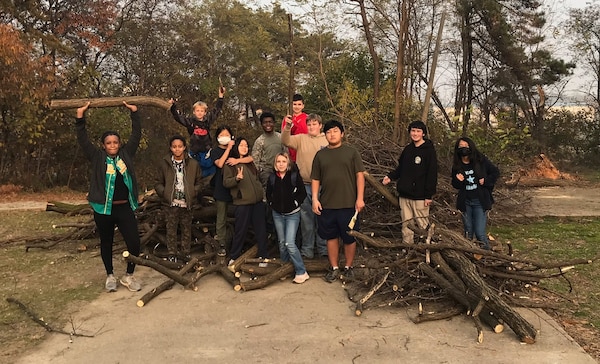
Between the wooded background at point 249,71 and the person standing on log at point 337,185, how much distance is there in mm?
7865

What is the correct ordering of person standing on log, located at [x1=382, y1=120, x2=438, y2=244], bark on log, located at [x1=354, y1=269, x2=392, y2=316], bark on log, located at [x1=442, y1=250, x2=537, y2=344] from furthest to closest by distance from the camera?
person standing on log, located at [x1=382, y1=120, x2=438, y2=244] → bark on log, located at [x1=354, y1=269, x2=392, y2=316] → bark on log, located at [x1=442, y1=250, x2=537, y2=344]

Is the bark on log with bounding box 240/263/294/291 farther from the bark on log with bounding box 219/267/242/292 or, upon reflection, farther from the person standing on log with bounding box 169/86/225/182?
the person standing on log with bounding box 169/86/225/182

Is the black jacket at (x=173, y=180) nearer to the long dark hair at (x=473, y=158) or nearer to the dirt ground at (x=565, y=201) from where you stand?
the long dark hair at (x=473, y=158)

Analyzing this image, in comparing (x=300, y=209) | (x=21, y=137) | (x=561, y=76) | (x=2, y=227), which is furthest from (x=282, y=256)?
(x=561, y=76)

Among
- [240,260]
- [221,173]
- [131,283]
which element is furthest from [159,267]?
[221,173]

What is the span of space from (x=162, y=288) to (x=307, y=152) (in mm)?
2114

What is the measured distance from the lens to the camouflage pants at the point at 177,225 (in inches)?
227

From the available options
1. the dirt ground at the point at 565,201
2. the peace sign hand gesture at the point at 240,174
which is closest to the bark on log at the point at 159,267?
the peace sign hand gesture at the point at 240,174

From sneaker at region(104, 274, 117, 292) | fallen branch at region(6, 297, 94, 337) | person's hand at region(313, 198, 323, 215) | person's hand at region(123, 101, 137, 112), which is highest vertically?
person's hand at region(123, 101, 137, 112)

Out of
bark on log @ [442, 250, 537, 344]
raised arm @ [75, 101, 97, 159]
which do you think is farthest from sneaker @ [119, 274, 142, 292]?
bark on log @ [442, 250, 537, 344]

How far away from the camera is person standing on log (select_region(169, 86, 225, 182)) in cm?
593

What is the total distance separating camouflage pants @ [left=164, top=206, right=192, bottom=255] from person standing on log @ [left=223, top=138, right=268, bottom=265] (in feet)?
2.27

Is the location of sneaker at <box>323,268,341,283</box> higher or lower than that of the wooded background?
lower

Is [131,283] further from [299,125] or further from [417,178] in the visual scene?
[417,178]
